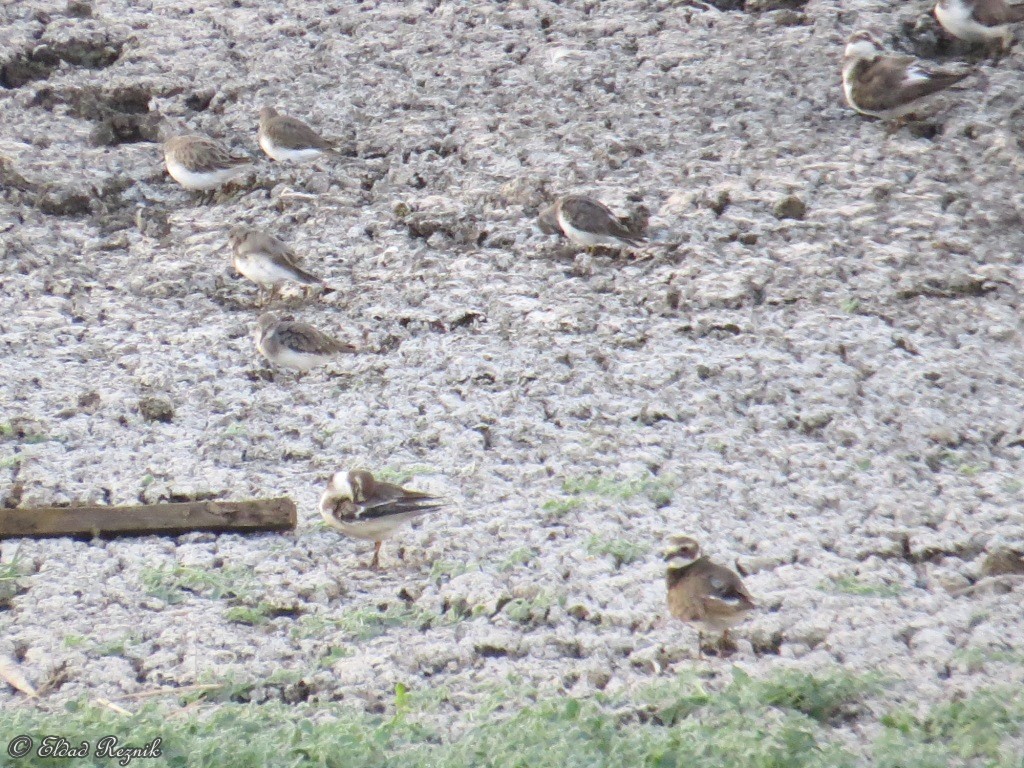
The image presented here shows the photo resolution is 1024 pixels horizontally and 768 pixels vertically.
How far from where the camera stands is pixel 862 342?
7988 millimetres

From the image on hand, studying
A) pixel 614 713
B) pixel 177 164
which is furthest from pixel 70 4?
pixel 614 713

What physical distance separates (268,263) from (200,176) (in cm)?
160

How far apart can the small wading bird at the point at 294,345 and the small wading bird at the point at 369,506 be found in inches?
64.4

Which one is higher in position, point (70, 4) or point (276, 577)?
point (70, 4)

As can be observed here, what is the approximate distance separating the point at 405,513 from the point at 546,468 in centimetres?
95

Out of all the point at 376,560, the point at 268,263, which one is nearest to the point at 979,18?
the point at 268,263

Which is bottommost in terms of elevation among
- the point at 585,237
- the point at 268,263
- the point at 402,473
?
the point at 402,473

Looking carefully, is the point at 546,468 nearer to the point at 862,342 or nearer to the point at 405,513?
the point at 405,513

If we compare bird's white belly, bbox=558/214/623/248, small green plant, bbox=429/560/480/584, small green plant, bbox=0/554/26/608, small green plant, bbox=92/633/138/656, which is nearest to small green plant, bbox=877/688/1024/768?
small green plant, bbox=429/560/480/584

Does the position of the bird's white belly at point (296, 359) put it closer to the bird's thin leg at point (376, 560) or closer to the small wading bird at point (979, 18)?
the bird's thin leg at point (376, 560)

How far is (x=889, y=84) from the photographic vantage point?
31.8 feet

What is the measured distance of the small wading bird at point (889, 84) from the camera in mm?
9727

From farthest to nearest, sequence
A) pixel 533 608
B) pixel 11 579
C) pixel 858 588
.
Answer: pixel 11 579
pixel 533 608
pixel 858 588

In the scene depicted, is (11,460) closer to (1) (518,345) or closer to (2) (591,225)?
(1) (518,345)
